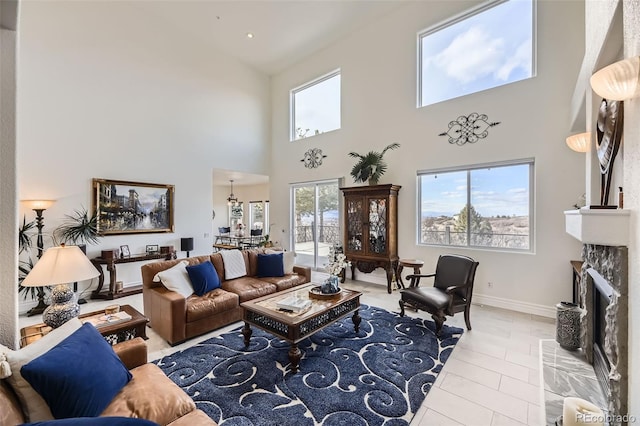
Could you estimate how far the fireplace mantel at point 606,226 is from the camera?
149cm

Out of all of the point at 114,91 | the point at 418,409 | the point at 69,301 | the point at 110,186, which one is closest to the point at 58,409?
the point at 69,301

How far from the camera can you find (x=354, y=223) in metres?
5.56

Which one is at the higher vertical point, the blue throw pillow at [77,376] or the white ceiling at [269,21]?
the white ceiling at [269,21]

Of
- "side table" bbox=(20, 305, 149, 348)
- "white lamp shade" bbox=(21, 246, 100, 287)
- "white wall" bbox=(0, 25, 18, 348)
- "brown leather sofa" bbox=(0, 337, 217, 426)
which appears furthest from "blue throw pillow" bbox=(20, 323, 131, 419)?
"side table" bbox=(20, 305, 149, 348)

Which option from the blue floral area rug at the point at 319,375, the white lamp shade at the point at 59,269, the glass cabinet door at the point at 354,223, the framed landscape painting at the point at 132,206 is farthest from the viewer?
the glass cabinet door at the point at 354,223

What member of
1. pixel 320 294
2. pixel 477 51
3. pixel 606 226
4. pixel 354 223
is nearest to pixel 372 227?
pixel 354 223

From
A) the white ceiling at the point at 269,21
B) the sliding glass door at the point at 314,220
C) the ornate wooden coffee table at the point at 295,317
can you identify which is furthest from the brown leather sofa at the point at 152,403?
the white ceiling at the point at 269,21

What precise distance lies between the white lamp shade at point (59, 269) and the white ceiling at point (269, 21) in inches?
206

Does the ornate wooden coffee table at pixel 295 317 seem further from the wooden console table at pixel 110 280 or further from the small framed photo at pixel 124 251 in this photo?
the small framed photo at pixel 124 251

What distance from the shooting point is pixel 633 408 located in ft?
4.52

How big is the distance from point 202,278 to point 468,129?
4.72m

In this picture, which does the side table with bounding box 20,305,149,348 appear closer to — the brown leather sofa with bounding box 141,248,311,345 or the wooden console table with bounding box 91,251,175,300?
the brown leather sofa with bounding box 141,248,311,345

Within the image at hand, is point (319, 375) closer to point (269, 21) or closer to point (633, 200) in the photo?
point (633, 200)

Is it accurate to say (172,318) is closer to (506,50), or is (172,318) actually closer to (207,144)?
(207,144)
